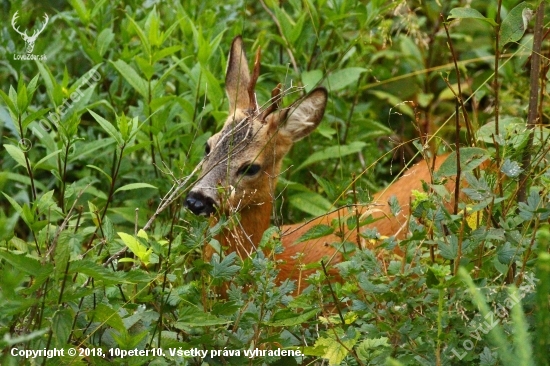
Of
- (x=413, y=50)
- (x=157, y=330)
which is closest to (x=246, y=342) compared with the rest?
(x=157, y=330)

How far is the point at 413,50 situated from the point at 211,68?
172 cm

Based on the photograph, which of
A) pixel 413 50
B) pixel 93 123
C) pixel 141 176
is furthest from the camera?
pixel 413 50

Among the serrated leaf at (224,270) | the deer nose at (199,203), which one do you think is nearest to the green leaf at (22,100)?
the serrated leaf at (224,270)

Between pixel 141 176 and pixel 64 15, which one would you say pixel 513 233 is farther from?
pixel 64 15

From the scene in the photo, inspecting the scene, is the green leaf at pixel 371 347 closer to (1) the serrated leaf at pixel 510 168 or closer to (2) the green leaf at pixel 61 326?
(1) the serrated leaf at pixel 510 168

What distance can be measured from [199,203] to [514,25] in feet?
5.41

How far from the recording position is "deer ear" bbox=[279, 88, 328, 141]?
4.36m

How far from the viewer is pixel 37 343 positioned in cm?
239

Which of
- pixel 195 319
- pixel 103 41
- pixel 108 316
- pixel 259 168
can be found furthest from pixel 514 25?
pixel 103 41

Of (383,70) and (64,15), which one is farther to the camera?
(383,70)

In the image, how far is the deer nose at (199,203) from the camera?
4018mm

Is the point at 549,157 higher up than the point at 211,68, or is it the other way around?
the point at 211,68

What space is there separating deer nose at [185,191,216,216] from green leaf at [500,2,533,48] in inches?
62.0

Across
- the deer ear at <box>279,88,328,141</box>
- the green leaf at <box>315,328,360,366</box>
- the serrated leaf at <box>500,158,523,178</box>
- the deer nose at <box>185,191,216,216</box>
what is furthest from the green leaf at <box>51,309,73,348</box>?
the deer ear at <box>279,88,328,141</box>
